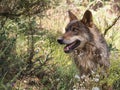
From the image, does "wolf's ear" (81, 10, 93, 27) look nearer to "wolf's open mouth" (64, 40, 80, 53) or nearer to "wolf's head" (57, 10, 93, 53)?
"wolf's head" (57, 10, 93, 53)

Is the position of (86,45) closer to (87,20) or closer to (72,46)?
(72,46)

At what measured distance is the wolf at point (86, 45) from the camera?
6402 mm

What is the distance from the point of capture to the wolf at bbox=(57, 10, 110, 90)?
6.40m

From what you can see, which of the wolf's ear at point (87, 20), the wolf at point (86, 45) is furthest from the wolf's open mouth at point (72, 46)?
the wolf's ear at point (87, 20)

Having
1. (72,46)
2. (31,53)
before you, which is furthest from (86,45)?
(31,53)

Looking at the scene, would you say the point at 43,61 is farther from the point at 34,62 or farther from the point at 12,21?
the point at 12,21

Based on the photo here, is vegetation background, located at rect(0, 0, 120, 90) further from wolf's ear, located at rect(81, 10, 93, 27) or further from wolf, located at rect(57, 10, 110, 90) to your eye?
wolf's ear, located at rect(81, 10, 93, 27)

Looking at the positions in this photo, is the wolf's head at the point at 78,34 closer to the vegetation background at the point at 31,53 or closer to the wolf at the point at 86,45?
Answer: the wolf at the point at 86,45

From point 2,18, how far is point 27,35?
497mm

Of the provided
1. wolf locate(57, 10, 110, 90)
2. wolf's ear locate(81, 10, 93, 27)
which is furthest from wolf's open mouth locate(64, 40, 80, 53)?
wolf's ear locate(81, 10, 93, 27)

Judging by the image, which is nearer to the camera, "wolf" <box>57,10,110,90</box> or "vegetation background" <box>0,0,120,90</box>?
"vegetation background" <box>0,0,120,90</box>

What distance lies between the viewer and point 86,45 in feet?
21.3

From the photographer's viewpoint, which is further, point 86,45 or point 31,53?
point 31,53

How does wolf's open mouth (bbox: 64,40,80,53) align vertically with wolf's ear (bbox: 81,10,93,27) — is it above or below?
below
